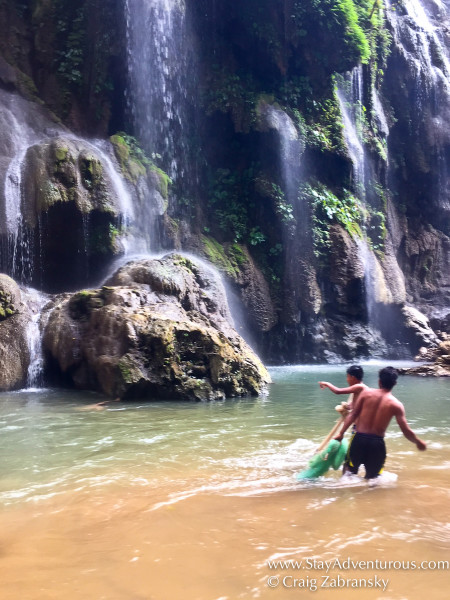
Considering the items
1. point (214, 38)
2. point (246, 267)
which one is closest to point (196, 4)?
point (214, 38)

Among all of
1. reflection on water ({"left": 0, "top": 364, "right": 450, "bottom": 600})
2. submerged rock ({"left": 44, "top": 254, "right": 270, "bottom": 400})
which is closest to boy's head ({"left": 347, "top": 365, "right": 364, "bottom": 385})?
reflection on water ({"left": 0, "top": 364, "right": 450, "bottom": 600})

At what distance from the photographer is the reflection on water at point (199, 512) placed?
274cm

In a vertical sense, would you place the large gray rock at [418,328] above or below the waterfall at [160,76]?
below

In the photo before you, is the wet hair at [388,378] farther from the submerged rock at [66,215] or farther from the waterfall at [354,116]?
A: the waterfall at [354,116]

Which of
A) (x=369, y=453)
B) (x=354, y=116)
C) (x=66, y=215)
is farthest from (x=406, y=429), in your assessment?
(x=354, y=116)

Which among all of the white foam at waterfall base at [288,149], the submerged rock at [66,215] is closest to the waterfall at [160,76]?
the white foam at waterfall base at [288,149]

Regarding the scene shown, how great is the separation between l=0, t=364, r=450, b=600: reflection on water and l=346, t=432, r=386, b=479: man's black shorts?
152 mm

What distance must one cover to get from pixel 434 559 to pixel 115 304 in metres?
8.22

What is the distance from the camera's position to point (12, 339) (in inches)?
410

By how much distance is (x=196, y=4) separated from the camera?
731 inches

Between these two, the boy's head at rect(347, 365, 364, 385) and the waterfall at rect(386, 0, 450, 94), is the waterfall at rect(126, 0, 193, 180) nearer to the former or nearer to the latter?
the waterfall at rect(386, 0, 450, 94)

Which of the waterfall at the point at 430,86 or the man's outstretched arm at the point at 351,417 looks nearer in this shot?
the man's outstretched arm at the point at 351,417

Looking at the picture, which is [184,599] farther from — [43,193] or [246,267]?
[246,267]

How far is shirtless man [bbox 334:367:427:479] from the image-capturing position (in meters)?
4.52
